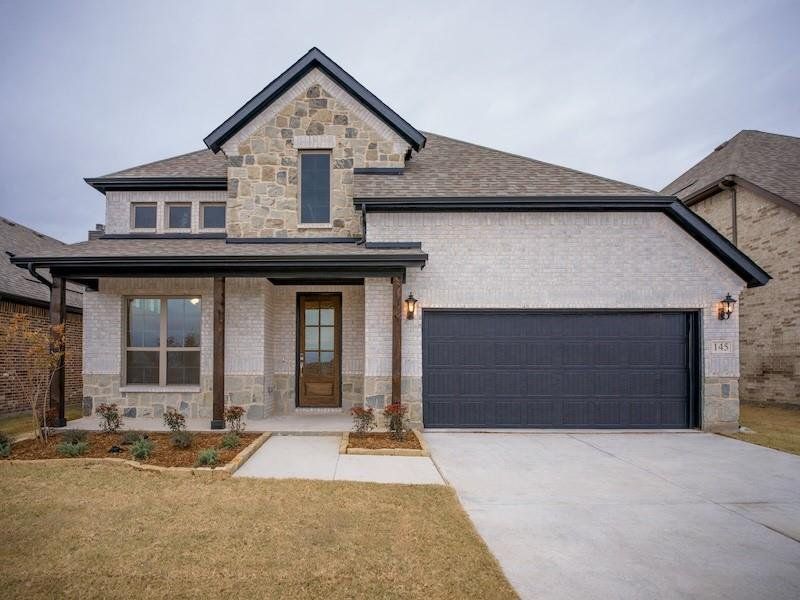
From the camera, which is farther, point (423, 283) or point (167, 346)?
point (167, 346)

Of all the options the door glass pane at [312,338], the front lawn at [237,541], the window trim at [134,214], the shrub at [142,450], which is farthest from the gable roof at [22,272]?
the front lawn at [237,541]

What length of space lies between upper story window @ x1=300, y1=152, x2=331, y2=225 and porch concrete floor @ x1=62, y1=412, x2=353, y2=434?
4.59 metres

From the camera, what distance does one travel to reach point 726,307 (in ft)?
28.8

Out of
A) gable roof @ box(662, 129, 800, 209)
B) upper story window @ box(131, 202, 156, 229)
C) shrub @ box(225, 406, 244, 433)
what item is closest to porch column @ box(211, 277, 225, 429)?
shrub @ box(225, 406, 244, 433)

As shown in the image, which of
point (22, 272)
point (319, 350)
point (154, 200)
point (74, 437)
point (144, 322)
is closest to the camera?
point (74, 437)

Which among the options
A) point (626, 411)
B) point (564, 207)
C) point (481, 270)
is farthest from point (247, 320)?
point (626, 411)

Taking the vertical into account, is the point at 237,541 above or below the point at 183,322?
below

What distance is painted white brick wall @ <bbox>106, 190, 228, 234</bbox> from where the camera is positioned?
10.5 meters

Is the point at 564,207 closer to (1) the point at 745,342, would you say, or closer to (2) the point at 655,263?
(2) the point at 655,263

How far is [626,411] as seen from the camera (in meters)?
8.94

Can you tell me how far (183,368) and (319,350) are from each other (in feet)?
10.3

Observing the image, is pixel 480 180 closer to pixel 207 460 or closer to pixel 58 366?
pixel 207 460

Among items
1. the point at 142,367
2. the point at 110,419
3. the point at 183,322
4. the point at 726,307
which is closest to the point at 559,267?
the point at 726,307

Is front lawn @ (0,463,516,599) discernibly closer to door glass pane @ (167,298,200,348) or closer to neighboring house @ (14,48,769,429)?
neighboring house @ (14,48,769,429)
